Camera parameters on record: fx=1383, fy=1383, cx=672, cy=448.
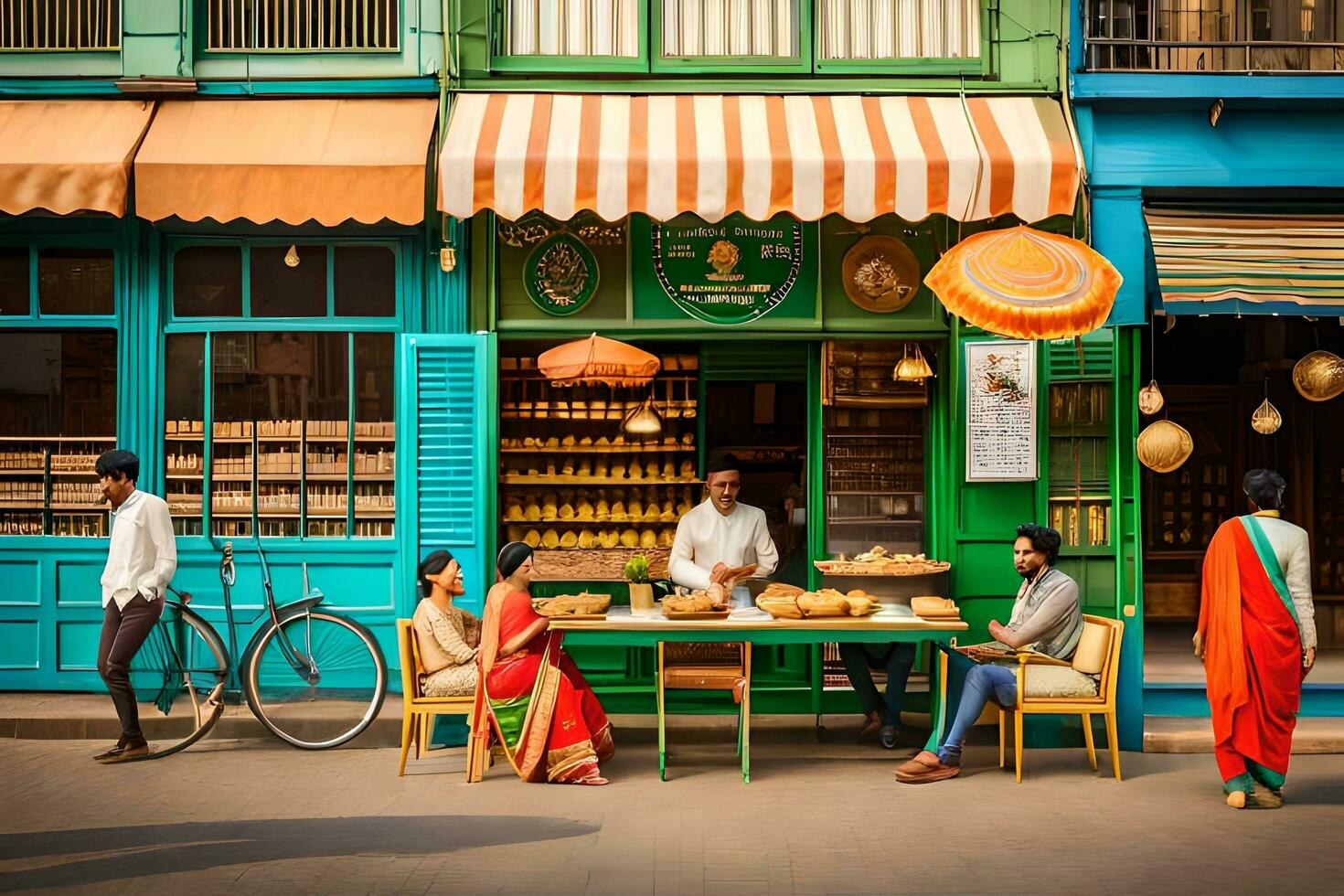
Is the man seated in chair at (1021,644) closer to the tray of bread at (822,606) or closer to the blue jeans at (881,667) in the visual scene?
the blue jeans at (881,667)

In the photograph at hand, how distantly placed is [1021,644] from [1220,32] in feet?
16.6

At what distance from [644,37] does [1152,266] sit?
3962 mm

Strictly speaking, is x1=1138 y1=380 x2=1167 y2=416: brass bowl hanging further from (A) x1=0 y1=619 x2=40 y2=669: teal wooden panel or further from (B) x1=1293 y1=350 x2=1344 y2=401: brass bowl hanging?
(A) x1=0 y1=619 x2=40 y2=669: teal wooden panel

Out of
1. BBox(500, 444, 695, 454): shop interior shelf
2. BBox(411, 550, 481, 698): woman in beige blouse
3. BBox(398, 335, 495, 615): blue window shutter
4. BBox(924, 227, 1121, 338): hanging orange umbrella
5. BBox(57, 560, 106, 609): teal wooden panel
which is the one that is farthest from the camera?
BBox(500, 444, 695, 454): shop interior shelf

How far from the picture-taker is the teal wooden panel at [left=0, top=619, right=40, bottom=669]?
10.2 m

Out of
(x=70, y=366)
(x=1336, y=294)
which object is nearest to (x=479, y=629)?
(x=70, y=366)

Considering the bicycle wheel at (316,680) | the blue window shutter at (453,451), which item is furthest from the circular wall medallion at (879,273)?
the bicycle wheel at (316,680)

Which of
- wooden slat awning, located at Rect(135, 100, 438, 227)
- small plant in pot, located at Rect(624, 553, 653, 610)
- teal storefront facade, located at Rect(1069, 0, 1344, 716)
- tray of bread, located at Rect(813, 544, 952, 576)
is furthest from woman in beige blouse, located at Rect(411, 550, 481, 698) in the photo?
teal storefront facade, located at Rect(1069, 0, 1344, 716)

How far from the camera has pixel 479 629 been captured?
364 inches

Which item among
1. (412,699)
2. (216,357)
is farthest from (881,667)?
(216,357)

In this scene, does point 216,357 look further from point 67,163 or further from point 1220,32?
point 1220,32

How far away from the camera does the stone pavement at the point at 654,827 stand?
20.6 feet

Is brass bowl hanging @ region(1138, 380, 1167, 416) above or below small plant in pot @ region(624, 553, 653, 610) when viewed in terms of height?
above

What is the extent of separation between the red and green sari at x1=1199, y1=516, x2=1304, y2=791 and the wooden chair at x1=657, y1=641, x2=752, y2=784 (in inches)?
107
